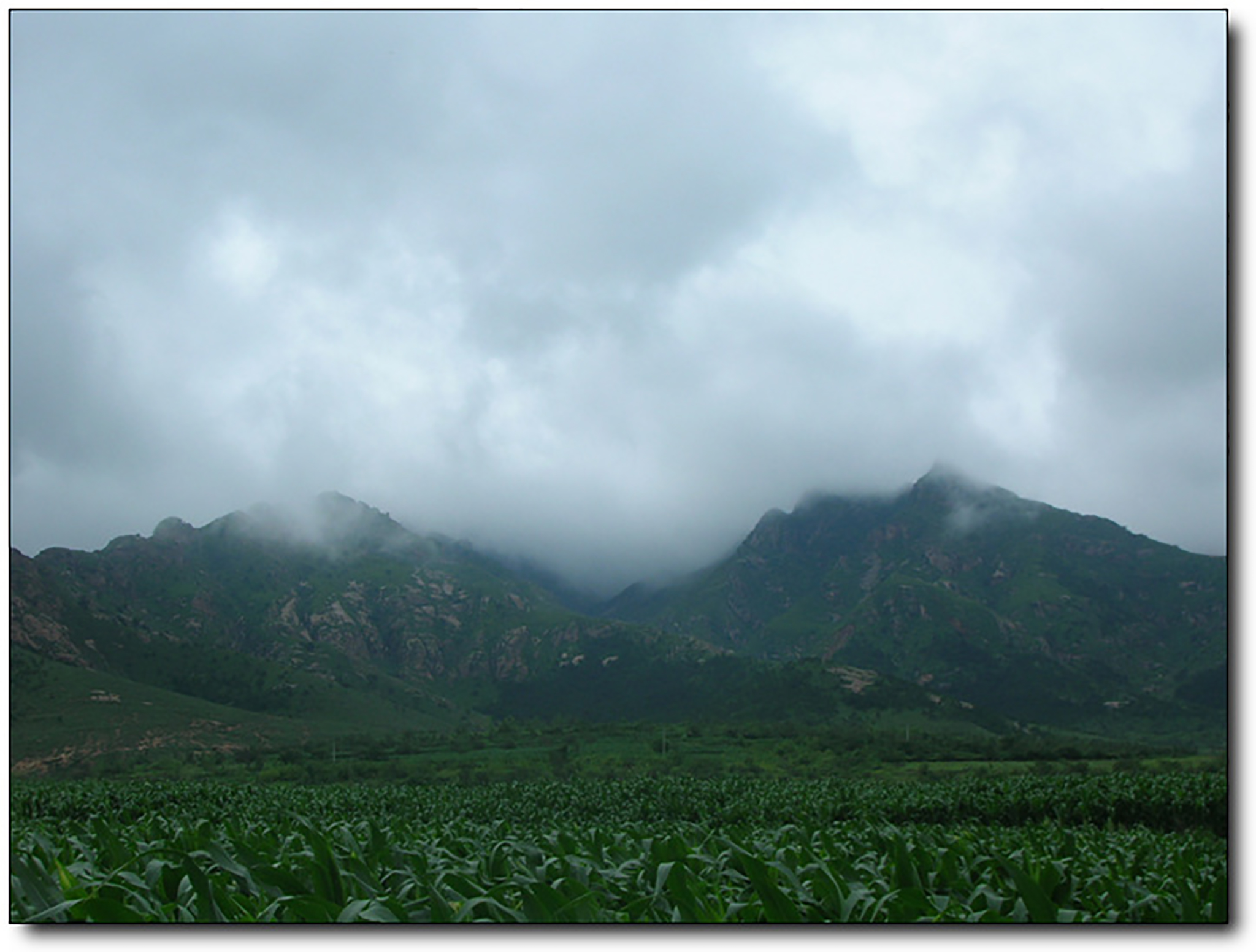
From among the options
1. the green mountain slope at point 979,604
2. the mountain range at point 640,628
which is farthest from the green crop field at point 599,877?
the green mountain slope at point 979,604

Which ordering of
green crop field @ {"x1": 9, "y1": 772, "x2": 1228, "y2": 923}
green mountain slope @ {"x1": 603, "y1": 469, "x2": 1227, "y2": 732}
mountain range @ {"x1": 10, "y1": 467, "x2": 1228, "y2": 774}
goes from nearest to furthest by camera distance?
green crop field @ {"x1": 9, "y1": 772, "x2": 1228, "y2": 923}, green mountain slope @ {"x1": 603, "y1": 469, "x2": 1227, "y2": 732}, mountain range @ {"x1": 10, "y1": 467, "x2": 1228, "y2": 774}

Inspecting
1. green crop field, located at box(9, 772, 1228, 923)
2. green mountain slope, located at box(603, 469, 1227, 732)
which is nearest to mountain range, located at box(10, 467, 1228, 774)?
green mountain slope, located at box(603, 469, 1227, 732)

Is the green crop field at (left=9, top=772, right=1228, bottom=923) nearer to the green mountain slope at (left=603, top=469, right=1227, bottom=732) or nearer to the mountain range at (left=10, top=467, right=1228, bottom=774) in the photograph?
the mountain range at (left=10, top=467, right=1228, bottom=774)

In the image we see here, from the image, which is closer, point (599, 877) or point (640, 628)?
point (599, 877)

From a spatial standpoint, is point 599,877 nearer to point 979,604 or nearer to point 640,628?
point 979,604

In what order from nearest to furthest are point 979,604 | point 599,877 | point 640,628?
point 599,877 → point 979,604 → point 640,628

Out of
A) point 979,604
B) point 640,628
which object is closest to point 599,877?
point 979,604

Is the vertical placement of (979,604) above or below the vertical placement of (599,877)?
above

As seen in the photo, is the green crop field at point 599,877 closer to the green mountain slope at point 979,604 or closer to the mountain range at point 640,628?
the mountain range at point 640,628

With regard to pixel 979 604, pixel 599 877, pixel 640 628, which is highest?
pixel 979 604
